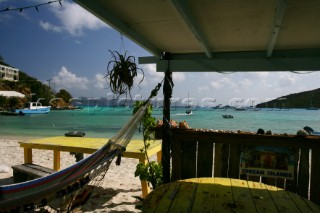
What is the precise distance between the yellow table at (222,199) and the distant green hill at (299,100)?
4374 inches

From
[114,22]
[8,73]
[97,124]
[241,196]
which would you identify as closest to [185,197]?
→ [241,196]

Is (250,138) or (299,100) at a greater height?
(299,100)

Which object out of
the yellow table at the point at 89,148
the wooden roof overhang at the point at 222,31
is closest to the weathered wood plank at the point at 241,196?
the wooden roof overhang at the point at 222,31

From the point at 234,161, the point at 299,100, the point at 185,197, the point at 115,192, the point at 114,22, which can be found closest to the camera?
the point at 185,197

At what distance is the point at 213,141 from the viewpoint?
3004mm

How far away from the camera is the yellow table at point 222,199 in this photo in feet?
6.17

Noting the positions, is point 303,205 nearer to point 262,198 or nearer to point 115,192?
point 262,198

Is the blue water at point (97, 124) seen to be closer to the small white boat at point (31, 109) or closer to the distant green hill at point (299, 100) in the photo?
the small white boat at point (31, 109)

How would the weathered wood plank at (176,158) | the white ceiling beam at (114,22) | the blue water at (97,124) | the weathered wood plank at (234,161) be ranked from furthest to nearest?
the blue water at (97,124) < the weathered wood plank at (176,158) < the weathered wood plank at (234,161) < the white ceiling beam at (114,22)

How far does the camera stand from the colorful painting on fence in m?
2.81

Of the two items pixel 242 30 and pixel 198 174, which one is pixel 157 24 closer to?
pixel 242 30

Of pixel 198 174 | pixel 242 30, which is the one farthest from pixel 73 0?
pixel 198 174

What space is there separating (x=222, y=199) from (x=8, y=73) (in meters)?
88.9

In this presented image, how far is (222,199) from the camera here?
80.9 inches
